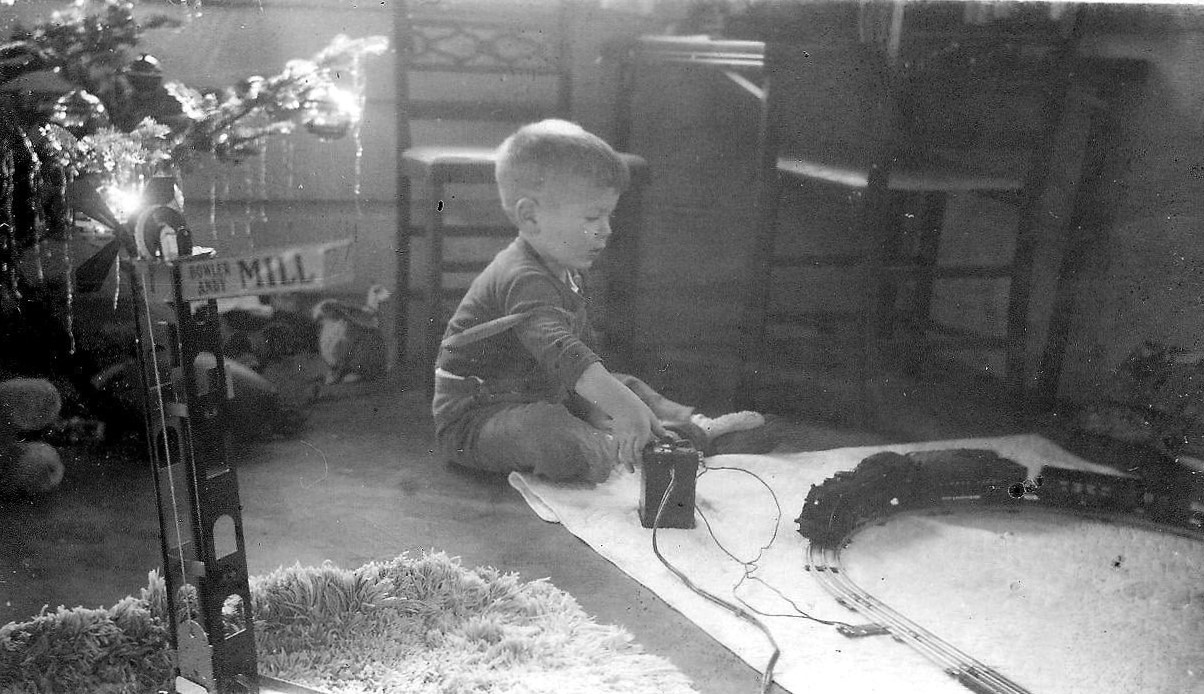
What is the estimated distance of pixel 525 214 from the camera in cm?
121

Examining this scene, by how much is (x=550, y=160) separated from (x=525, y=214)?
7 centimetres

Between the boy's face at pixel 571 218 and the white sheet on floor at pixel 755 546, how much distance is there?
1.02ft

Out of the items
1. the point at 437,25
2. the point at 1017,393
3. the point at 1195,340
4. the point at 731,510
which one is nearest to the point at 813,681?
the point at 731,510

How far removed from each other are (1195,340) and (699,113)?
0.70m

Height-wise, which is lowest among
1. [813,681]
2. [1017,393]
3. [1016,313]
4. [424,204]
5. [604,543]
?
[813,681]

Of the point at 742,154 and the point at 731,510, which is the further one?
the point at 731,510

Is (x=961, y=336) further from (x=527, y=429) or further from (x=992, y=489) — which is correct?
(x=527, y=429)

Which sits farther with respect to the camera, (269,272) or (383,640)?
(383,640)

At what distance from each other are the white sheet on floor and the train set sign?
36 cm

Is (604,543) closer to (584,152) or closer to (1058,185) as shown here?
(584,152)

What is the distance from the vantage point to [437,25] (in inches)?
47.1

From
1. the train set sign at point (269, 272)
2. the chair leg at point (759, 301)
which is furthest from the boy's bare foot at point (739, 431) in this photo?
the train set sign at point (269, 272)

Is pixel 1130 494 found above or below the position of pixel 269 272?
below

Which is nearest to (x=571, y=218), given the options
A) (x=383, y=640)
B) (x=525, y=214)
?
(x=525, y=214)
